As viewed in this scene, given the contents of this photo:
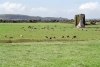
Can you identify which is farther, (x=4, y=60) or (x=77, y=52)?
(x=77, y=52)

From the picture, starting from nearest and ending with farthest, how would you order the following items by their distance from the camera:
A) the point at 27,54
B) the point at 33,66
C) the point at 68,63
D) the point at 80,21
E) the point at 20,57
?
the point at 33,66
the point at 68,63
the point at 20,57
the point at 27,54
the point at 80,21

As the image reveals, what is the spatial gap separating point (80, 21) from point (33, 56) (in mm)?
27574

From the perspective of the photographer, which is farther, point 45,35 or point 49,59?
point 45,35

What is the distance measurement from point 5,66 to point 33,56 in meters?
2.46

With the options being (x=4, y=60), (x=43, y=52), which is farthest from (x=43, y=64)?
(x=43, y=52)

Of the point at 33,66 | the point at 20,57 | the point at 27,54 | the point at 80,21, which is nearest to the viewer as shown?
the point at 33,66

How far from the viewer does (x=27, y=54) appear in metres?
13.1

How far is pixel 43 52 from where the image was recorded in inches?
544

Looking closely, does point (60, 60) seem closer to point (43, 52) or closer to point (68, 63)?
point (68, 63)

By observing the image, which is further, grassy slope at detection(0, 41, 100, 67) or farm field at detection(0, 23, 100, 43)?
farm field at detection(0, 23, 100, 43)

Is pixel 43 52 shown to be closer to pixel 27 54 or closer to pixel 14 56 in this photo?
pixel 27 54

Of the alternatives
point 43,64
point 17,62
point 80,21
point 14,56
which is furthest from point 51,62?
point 80,21

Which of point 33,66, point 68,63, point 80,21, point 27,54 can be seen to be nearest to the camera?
point 33,66

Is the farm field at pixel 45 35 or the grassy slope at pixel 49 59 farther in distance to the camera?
the farm field at pixel 45 35
